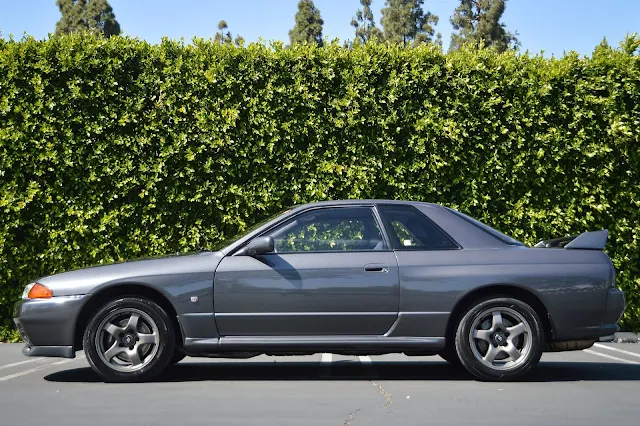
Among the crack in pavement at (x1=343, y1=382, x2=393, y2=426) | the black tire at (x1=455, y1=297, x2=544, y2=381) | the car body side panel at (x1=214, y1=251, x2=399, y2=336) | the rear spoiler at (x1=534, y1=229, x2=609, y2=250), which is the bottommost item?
the crack in pavement at (x1=343, y1=382, x2=393, y2=426)

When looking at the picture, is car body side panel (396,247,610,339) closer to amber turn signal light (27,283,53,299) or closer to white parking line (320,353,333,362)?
white parking line (320,353,333,362)

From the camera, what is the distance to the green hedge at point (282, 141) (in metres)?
12.9

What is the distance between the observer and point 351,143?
43.4ft

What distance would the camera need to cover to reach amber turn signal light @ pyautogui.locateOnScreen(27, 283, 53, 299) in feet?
29.4

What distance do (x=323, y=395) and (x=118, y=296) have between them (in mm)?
2182

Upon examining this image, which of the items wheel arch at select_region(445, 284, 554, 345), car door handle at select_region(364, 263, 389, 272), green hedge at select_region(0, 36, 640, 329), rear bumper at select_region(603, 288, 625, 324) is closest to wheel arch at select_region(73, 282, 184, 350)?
car door handle at select_region(364, 263, 389, 272)

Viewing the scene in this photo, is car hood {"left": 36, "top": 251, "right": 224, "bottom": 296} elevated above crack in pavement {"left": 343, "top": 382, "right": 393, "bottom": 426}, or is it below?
above

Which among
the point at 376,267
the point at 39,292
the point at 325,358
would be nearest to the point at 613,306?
the point at 376,267

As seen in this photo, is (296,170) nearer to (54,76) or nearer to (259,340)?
(54,76)

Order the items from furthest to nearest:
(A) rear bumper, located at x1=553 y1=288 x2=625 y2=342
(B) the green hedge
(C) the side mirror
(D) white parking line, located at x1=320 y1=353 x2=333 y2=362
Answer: (B) the green hedge → (D) white parking line, located at x1=320 y1=353 x2=333 y2=362 → (A) rear bumper, located at x1=553 y1=288 x2=625 y2=342 → (C) the side mirror

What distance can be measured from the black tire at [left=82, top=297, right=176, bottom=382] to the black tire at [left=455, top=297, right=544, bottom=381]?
2.60 m

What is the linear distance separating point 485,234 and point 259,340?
7.50ft

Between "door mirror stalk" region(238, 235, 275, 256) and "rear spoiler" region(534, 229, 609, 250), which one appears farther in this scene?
"rear spoiler" region(534, 229, 609, 250)

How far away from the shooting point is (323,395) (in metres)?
8.05
